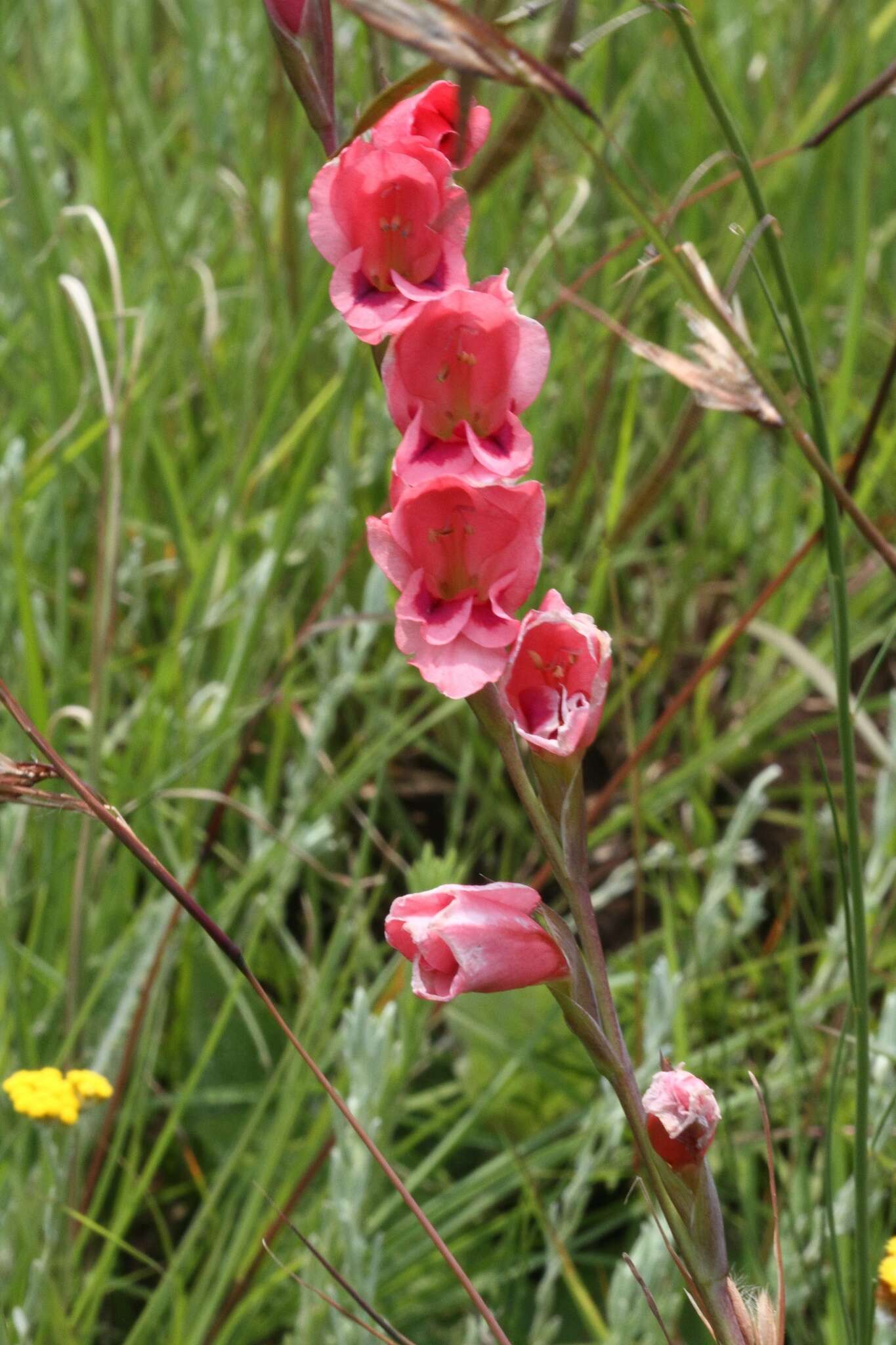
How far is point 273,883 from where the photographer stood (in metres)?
1.24

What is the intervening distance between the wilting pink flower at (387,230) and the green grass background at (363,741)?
1.11 feet

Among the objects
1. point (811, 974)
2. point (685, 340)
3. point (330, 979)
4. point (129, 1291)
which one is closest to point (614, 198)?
point (685, 340)

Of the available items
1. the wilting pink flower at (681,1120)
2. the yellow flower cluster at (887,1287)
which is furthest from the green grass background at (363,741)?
the wilting pink flower at (681,1120)

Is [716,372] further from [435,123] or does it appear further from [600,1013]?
[600,1013]

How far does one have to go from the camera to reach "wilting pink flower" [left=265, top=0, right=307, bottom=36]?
1.51 ft

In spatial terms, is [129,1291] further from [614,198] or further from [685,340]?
[614,198]

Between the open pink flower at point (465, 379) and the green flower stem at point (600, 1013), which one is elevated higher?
the open pink flower at point (465, 379)

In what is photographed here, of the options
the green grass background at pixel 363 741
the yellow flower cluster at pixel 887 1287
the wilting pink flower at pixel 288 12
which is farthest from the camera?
the green grass background at pixel 363 741

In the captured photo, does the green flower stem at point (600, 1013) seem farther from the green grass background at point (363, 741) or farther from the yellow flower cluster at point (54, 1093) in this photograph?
the yellow flower cluster at point (54, 1093)

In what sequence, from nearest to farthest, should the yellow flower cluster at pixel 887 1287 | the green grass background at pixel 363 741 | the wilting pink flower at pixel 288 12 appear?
the wilting pink flower at pixel 288 12 < the yellow flower cluster at pixel 887 1287 < the green grass background at pixel 363 741

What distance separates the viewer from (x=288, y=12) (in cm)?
46

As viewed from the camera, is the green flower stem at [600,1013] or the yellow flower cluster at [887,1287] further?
the yellow flower cluster at [887,1287]

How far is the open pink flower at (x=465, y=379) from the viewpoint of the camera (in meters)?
0.47

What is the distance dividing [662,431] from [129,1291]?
123cm
